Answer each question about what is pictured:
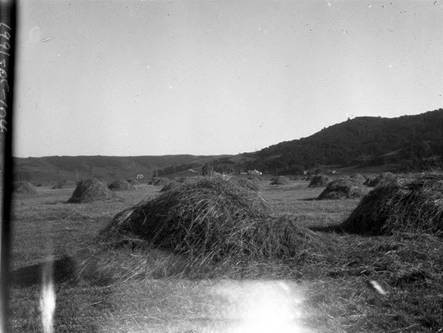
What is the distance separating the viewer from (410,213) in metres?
7.68

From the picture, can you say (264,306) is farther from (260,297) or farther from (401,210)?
(401,210)

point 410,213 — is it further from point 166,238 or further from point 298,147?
point 298,147

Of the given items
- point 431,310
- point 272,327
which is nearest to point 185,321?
point 272,327

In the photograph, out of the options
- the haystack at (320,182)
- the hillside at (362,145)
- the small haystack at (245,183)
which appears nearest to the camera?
the small haystack at (245,183)

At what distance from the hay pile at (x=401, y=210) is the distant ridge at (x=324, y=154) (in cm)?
4424

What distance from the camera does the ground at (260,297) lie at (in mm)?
3758

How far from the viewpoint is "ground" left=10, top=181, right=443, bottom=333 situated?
376cm

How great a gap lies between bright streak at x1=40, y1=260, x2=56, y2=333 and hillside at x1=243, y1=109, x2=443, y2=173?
4770cm

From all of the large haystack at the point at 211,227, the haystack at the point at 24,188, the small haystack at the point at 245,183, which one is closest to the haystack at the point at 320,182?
the small haystack at the point at 245,183

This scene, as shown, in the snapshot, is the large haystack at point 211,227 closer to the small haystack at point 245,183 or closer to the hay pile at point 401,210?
the small haystack at point 245,183

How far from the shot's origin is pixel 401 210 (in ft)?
25.7

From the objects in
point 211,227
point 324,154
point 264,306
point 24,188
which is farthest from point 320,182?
point 324,154

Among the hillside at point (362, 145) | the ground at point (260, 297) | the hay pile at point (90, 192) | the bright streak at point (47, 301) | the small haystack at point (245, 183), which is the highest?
the hillside at point (362, 145)

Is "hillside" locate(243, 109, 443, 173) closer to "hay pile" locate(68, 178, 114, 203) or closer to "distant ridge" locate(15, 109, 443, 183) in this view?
"distant ridge" locate(15, 109, 443, 183)
